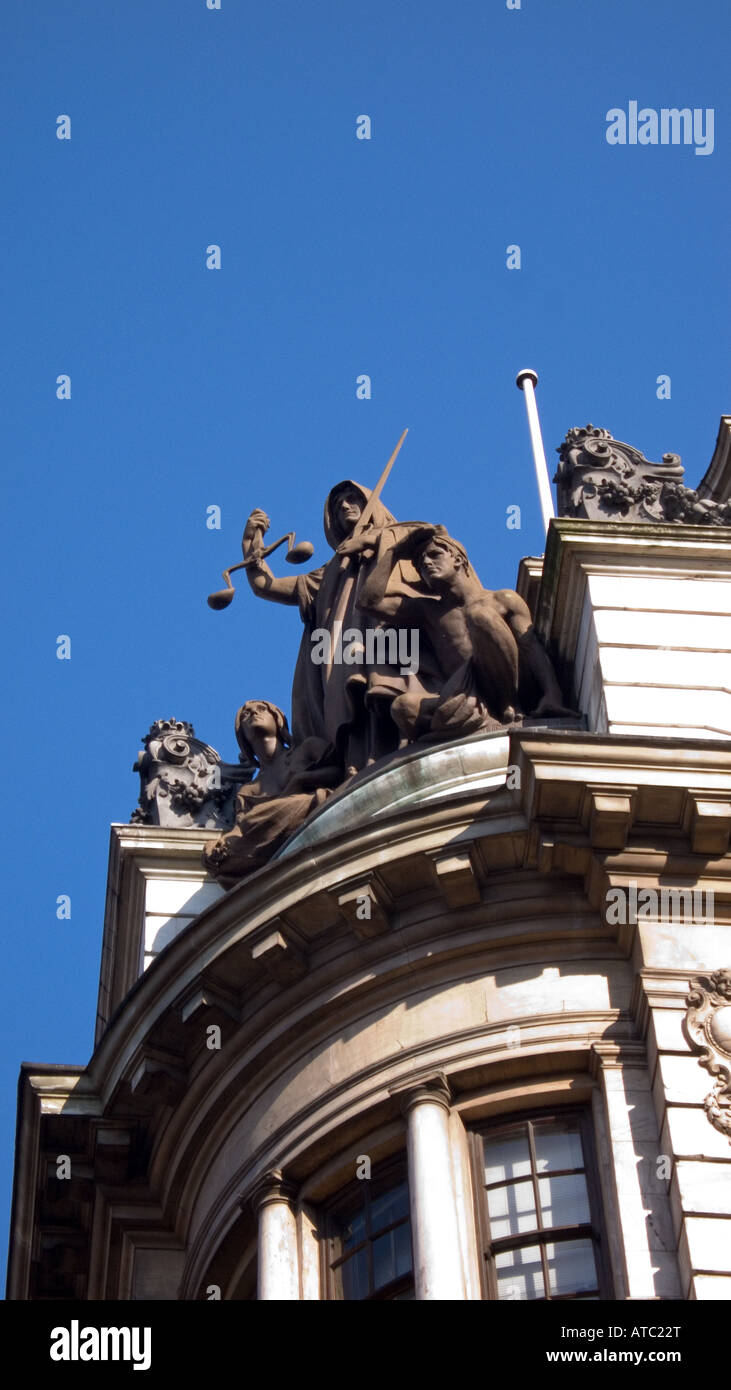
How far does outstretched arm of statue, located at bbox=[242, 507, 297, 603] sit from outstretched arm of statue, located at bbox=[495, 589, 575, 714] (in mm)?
3816

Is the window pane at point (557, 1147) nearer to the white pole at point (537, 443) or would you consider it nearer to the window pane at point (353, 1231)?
the window pane at point (353, 1231)

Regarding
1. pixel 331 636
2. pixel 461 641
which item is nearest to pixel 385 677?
pixel 461 641

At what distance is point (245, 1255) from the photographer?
2083cm

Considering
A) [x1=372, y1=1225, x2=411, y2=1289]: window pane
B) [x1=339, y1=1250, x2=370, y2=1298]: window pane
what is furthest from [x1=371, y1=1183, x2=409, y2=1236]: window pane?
[x1=339, y1=1250, x2=370, y2=1298]: window pane

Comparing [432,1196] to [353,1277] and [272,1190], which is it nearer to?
[353,1277]

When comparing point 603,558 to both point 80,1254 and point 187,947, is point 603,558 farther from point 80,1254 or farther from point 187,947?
point 80,1254

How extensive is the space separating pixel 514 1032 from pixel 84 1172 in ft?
17.5

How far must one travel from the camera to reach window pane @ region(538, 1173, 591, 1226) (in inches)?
743

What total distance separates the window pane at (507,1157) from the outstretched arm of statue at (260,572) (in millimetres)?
9036

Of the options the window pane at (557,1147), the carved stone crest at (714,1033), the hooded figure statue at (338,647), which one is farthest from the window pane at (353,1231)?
the hooded figure statue at (338,647)

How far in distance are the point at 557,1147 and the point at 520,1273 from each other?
122cm

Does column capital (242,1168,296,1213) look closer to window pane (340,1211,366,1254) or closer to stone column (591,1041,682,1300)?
window pane (340,1211,366,1254)

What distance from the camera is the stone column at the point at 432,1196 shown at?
59.5ft

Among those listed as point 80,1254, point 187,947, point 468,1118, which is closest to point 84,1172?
point 80,1254
